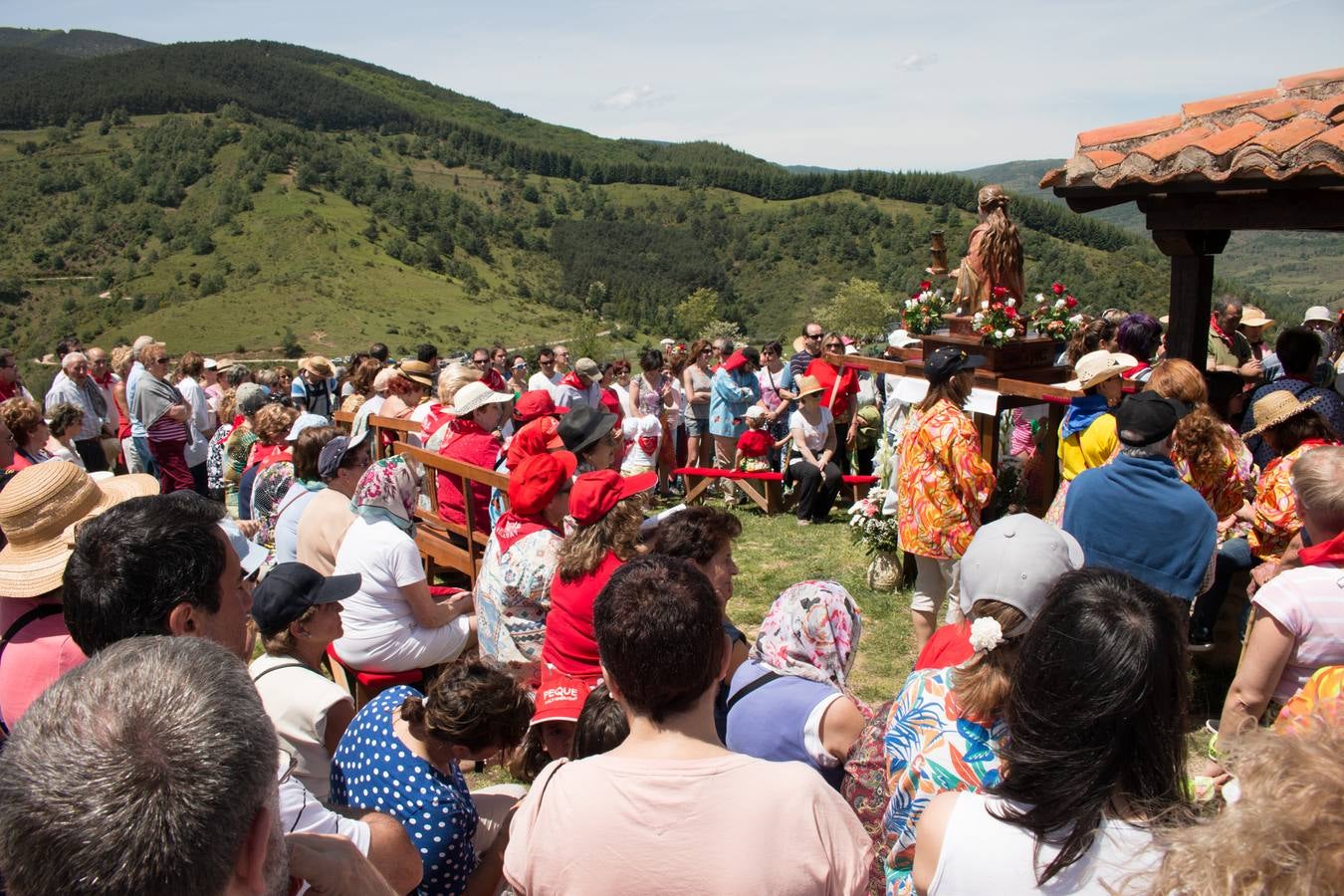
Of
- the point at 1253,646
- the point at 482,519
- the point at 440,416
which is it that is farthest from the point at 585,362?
the point at 1253,646

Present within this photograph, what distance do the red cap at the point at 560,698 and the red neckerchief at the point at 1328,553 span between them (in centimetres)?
239

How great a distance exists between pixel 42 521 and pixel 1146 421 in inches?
157

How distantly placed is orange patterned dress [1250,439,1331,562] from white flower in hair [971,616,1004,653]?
2948 millimetres

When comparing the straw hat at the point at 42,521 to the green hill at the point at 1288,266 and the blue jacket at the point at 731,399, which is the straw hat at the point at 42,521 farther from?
the green hill at the point at 1288,266

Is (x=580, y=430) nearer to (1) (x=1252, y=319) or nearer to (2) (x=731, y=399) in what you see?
(2) (x=731, y=399)

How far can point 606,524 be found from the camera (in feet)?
11.5

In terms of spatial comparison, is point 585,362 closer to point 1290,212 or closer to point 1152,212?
point 1152,212

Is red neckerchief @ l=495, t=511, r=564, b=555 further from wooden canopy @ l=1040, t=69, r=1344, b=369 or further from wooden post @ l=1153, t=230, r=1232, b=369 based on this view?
wooden post @ l=1153, t=230, r=1232, b=369

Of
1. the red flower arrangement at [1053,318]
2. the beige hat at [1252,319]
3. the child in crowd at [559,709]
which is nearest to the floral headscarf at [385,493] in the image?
the child in crowd at [559,709]

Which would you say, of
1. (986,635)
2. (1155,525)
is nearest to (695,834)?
(986,635)

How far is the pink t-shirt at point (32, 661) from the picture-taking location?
2.53 m

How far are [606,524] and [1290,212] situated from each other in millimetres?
3915

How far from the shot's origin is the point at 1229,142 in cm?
469

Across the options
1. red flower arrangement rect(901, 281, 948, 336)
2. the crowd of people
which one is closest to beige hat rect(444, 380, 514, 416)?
the crowd of people
